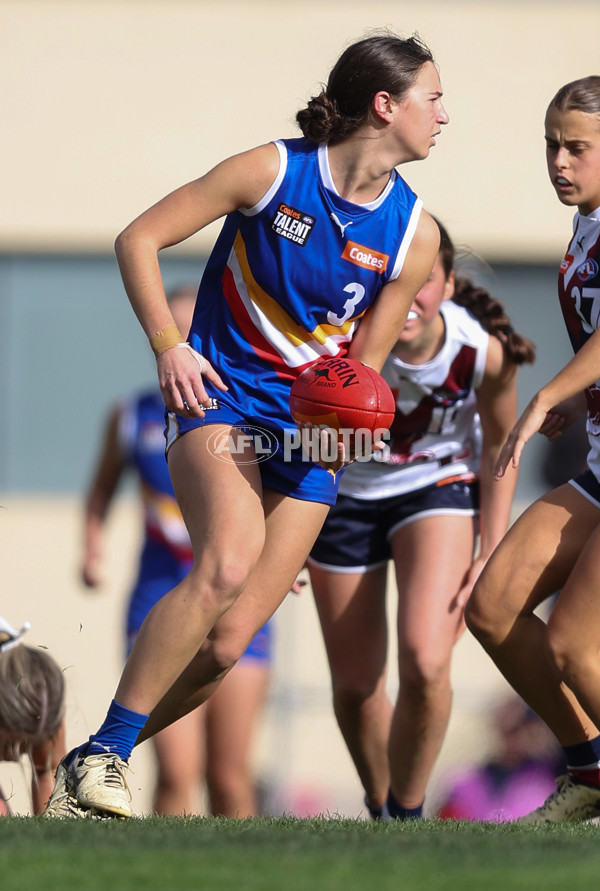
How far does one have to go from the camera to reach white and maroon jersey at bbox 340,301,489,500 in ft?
16.6

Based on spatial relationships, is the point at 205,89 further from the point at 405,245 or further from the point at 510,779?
the point at 405,245

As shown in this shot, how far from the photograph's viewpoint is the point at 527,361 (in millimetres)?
5133

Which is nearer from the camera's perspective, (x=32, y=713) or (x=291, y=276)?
(x=291, y=276)

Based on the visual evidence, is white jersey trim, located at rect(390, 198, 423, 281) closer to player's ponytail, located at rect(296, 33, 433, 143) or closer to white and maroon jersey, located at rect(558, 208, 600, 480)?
player's ponytail, located at rect(296, 33, 433, 143)

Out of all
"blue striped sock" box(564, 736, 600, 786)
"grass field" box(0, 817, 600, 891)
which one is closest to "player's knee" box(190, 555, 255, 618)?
"grass field" box(0, 817, 600, 891)

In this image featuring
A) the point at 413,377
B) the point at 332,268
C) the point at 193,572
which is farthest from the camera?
the point at 413,377

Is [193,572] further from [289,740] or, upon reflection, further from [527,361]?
[289,740]

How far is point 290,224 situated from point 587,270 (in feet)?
3.03

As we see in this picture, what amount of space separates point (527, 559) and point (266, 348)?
1022mm

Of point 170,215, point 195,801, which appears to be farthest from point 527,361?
point 195,801

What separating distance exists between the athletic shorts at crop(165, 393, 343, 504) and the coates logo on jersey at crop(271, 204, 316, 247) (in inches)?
20.2

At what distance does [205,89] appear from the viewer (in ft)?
32.2

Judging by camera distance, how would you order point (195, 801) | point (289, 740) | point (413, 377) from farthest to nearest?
point (289, 740), point (195, 801), point (413, 377)

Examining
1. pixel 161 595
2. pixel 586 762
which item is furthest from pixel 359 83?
pixel 161 595
